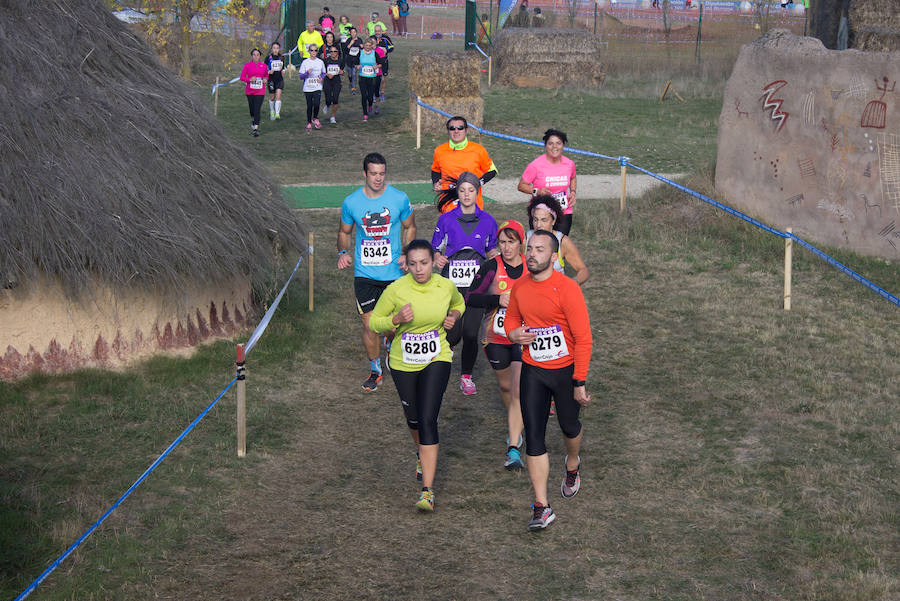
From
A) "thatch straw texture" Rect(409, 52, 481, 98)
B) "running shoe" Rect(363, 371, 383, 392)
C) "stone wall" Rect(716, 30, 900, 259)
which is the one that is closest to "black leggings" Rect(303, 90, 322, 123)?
"thatch straw texture" Rect(409, 52, 481, 98)

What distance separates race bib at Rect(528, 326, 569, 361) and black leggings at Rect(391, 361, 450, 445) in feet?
2.37

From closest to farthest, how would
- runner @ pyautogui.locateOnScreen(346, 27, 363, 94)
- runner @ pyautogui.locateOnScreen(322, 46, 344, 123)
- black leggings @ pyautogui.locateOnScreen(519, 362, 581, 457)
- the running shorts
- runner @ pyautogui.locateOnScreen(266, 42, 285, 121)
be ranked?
black leggings @ pyautogui.locateOnScreen(519, 362, 581, 457) < the running shorts < runner @ pyautogui.locateOnScreen(266, 42, 285, 121) < runner @ pyautogui.locateOnScreen(322, 46, 344, 123) < runner @ pyautogui.locateOnScreen(346, 27, 363, 94)

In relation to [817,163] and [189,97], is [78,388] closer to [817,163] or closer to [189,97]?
[189,97]

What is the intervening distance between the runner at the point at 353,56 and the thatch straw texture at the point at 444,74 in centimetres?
374

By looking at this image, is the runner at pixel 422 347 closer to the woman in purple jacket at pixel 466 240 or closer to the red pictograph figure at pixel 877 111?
Result: the woman in purple jacket at pixel 466 240

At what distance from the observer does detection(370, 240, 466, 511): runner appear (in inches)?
267

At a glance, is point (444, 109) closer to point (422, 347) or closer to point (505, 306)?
point (505, 306)

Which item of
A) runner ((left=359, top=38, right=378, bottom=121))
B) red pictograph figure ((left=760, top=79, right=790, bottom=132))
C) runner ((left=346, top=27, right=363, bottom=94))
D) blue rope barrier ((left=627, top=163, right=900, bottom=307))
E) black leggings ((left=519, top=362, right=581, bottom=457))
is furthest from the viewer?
runner ((left=346, top=27, right=363, bottom=94))

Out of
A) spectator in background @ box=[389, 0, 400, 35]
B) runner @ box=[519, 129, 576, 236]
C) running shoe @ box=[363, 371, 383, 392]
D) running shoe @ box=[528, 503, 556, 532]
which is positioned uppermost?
spectator in background @ box=[389, 0, 400, 35]

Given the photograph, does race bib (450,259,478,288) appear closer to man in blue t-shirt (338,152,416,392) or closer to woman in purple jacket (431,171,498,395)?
woman in purple jacket (431,171,498,395)

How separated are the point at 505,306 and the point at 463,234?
1151 millimetres

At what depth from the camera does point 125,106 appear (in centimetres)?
963

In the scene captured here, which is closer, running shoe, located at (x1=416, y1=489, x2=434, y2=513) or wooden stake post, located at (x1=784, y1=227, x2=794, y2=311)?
running shoe, located at (x1=416, y1=489, x2=434, y2=513)

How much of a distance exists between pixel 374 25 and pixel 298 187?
42.6ft
